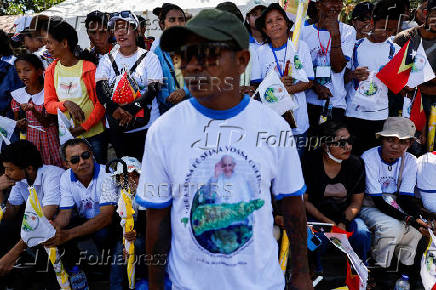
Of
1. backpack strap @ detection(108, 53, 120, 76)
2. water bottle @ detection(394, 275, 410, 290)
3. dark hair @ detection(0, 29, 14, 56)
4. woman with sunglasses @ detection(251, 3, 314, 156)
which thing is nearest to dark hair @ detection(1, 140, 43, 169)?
backpack strap @ detection(108, 53, 120, 76)

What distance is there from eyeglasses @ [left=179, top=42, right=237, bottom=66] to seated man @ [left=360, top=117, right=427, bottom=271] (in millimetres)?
2734

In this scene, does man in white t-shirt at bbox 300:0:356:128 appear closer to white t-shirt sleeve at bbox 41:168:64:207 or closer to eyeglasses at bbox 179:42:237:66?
white t-shirt sleeve at bbox 41:168:64:207

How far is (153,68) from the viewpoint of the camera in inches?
143

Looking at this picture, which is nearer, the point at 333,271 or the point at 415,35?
the point at 333,271

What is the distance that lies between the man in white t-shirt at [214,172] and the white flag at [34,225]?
5.38 feet

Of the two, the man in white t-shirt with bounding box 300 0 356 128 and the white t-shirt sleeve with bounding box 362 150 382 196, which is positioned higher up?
the man in white t-shirt with bounding box 300 0 356 128

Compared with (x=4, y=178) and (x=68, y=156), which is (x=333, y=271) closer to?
(x=68, y=156)

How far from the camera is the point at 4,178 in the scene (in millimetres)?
3615

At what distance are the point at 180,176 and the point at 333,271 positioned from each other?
9.14 ft

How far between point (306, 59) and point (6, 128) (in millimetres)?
3066

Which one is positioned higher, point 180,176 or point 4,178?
point 180,176

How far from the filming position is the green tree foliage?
12.9 m

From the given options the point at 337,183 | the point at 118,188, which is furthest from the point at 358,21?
the point at 118,188

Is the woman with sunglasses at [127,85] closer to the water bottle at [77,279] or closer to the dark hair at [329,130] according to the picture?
the water bottle at [77,279]
